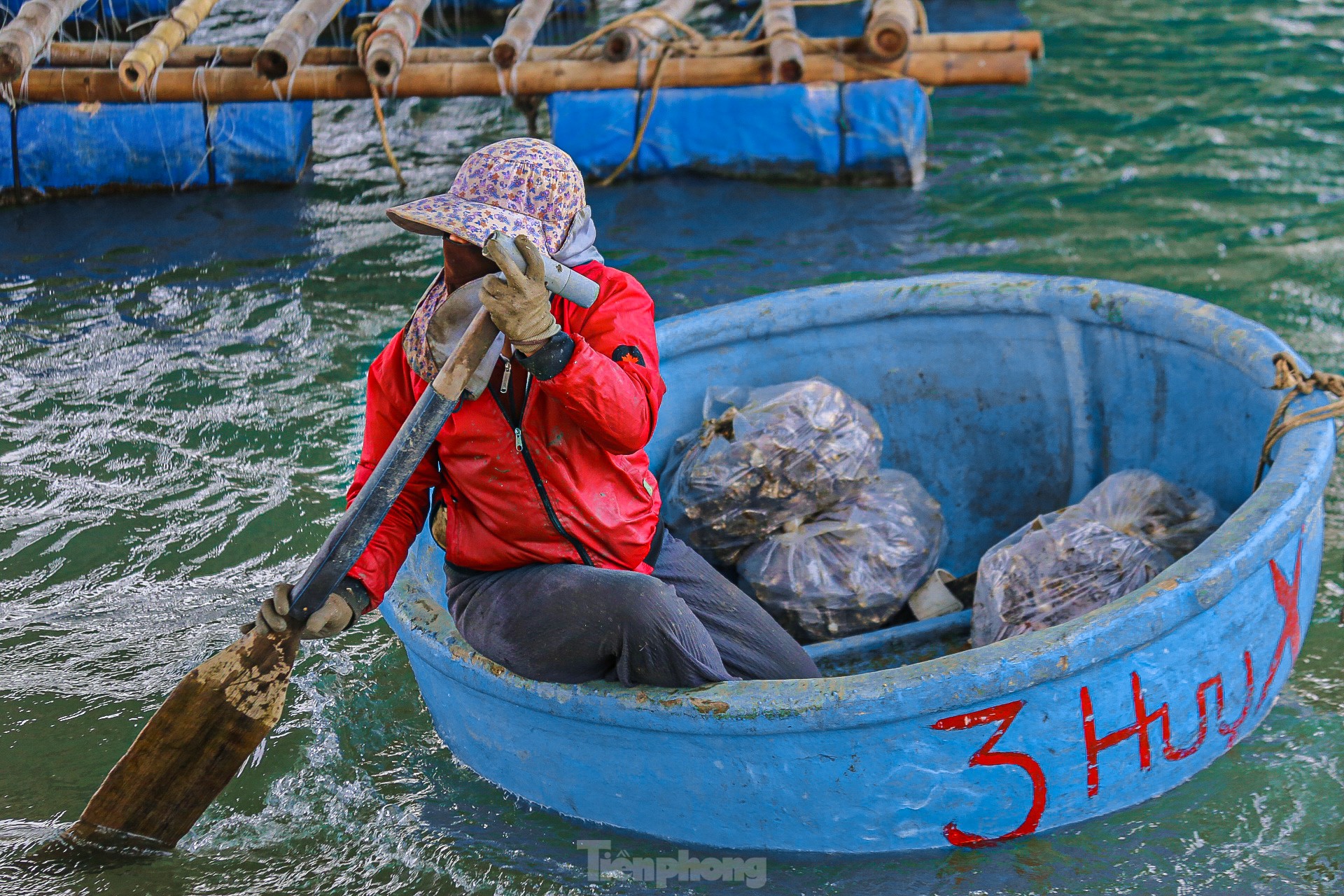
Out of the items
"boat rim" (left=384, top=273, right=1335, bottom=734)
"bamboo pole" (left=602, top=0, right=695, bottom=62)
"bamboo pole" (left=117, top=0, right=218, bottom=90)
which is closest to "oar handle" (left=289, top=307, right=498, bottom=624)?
"boat rim" (left=384, top=273, right=1335, bottom=734)

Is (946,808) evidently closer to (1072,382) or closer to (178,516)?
(1072,382)

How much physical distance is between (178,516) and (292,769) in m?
1.28

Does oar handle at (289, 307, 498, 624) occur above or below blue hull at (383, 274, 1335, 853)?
above

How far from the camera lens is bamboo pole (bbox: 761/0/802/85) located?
5.62 metres

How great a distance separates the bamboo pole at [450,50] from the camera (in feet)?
18.4

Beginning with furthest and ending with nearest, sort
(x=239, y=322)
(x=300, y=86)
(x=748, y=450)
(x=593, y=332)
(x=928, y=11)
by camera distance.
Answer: (x=928, y=11)
(x=300, y=86)
(x=239, y=322)
(x=748, y=450)
(x=593, y=332)

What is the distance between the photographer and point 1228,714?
254cm

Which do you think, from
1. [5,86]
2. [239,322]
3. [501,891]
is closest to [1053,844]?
[501,891]

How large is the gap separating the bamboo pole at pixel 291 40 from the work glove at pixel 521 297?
3853 mm

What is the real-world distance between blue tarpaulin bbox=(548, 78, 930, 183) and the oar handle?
4.06 metres

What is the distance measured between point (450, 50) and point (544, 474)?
4.09 metres

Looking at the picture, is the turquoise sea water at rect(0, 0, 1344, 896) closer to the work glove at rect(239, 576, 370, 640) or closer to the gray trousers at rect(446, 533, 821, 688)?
the gray trousers at rect(446, 533, 821, 688)

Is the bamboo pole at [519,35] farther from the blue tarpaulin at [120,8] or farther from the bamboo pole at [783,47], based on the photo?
the blue tarpaulin at [120,8]

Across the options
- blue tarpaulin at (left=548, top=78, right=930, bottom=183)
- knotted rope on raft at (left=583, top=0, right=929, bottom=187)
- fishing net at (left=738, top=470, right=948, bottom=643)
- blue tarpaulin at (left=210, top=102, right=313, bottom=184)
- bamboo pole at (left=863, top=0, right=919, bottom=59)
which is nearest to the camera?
fishing net at (left=738, top=470, right=948, bottom=643)
